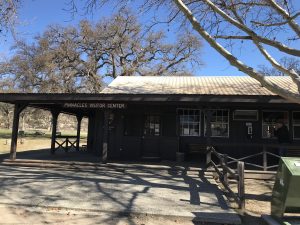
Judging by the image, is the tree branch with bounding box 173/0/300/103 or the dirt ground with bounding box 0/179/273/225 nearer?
the dirt ground with bounding box 0/179/273/225

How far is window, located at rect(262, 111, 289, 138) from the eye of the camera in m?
16.0

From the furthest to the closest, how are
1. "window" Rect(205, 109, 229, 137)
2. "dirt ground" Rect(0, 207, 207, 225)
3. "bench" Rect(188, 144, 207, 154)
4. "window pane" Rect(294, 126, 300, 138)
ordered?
"window" Rect(205, 109, 229, 137), "window pane" Rect(294, 126, 300, 138), "bench" Rect(188, 144, 207, 154), "dirt ground" Rect(0, 207, 207, 225)

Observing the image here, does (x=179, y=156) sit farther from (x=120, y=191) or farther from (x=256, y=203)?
(x=256, y=203)

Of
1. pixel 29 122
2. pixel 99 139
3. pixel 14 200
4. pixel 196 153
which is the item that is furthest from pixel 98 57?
pixel 29 122

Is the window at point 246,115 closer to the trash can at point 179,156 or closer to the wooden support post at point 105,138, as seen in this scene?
the trash can at point 179,156

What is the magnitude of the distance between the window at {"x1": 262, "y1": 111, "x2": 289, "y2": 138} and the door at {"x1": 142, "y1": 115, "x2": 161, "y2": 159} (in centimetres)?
435

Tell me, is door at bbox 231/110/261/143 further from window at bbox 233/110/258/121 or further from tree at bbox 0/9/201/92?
tree at bbox 0/9/201/92

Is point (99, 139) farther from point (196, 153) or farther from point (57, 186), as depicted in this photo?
point (57, 186)

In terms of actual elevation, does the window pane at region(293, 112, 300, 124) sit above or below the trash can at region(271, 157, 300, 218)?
above

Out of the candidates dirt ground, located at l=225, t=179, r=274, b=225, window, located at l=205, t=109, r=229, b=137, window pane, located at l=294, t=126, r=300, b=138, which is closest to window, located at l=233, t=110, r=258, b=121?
window, located at l=205, t=109, r=229, b=137

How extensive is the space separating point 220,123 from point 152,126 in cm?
288

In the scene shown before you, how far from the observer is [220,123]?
16.4 metres

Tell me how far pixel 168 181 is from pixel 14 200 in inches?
188

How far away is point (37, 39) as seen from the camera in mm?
37031
